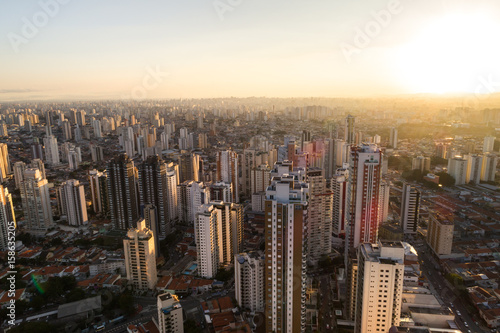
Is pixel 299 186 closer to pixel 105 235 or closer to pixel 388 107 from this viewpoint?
pixel 105 235

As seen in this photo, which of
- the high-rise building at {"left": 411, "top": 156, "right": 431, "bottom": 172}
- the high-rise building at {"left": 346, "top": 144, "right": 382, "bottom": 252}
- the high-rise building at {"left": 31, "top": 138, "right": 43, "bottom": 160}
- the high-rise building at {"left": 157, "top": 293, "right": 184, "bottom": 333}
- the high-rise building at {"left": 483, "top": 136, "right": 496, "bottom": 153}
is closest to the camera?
the high-rise building at {"left": 157, "top": 293, "right": 184, "bottom": 333}

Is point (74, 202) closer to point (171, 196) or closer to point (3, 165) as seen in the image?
point (171, 196)

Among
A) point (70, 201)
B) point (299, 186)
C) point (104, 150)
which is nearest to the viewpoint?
point (299, 186)

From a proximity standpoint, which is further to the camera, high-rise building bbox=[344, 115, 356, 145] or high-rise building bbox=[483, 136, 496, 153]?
high-rise building bbox=[344, 115, 356, 145]

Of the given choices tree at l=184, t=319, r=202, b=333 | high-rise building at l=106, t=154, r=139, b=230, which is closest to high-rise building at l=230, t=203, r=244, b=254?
tree at l=184, t=319, r=202, b=333

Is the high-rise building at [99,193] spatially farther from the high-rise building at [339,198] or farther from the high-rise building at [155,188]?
the high-rise building at [339,198]

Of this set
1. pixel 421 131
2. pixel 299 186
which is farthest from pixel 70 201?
pixel 421 131

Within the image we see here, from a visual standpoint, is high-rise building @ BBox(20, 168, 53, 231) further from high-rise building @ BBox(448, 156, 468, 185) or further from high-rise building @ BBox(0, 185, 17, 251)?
high-rise building @ BBox(448, 156, 468, 185)

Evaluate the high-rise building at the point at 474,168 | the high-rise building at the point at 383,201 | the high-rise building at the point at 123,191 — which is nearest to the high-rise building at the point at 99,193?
the high-rise building at the point at 123,191
